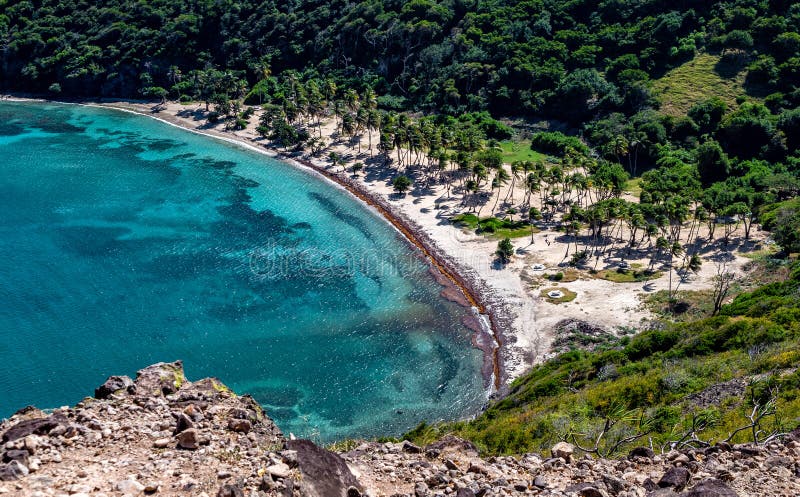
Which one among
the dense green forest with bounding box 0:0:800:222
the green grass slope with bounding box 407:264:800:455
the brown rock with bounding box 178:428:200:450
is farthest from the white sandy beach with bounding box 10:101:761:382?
the brown rock with bounding box 178:428:200:450

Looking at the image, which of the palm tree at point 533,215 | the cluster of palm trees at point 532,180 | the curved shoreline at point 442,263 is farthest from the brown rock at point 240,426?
the palm tree at point 533,215

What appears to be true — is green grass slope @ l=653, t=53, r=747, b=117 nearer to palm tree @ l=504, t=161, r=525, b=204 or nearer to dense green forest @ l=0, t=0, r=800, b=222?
dense green forest @ l=0, t=0, r=800, b=222

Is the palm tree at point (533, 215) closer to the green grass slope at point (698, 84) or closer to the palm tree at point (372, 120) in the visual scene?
the palm tree at point (372, 120)

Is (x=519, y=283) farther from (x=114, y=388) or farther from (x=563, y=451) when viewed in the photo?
(x=114, y=388)

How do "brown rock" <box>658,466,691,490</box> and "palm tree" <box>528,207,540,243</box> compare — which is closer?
"brown rock" <box>658,466,691,490</box>

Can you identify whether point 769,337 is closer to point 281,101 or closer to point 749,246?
point 749,246

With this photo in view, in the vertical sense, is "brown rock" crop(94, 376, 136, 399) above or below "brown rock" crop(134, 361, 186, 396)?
above
